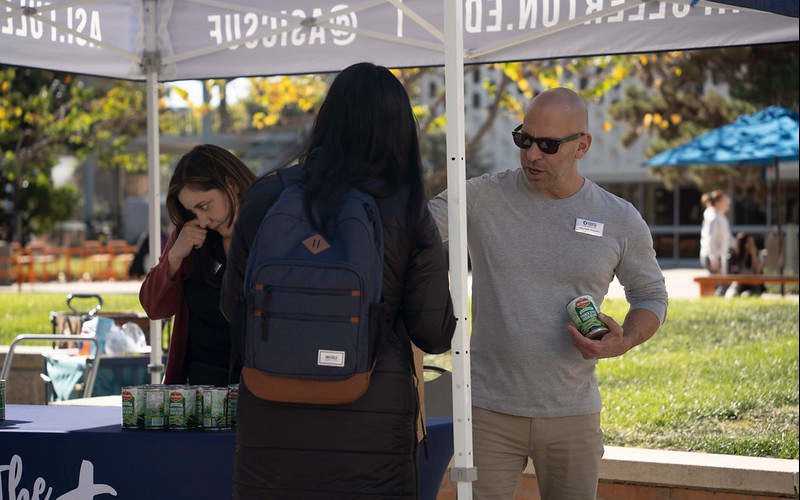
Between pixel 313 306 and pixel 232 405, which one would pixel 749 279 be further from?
pixel 313 306

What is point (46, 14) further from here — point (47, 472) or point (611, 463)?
point (611, 463)

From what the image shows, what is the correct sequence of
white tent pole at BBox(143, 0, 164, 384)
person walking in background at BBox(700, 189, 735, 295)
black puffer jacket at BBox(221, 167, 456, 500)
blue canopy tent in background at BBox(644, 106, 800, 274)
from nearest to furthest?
black puffer jacket at BBox(221, 167, 456, 500), white tent pole at BBox(143, 0, 164, 384), blue canopy tent in background at BBox(644, 106, 800, 274), person walking in background at BBox(700, 189, 735, 295)

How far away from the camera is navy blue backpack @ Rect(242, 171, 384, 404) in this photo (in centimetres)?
260

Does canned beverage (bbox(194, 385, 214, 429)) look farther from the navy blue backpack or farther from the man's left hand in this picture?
the man's left hand

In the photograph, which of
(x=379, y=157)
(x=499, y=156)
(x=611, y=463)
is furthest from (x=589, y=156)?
(x=379, y=157)

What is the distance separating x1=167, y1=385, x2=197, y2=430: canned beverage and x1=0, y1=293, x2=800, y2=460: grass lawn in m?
3.63

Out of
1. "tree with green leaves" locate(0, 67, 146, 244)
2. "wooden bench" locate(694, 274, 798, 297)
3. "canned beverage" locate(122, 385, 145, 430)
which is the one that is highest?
"tree with green leaves" locate(0, 67, 146, 244)

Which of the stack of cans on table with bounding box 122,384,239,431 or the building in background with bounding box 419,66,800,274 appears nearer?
the stack of cans on table with bounding box 122,384,239,431

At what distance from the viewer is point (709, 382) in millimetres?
8414

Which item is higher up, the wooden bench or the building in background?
the building in background

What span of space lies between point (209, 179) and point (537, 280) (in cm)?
129

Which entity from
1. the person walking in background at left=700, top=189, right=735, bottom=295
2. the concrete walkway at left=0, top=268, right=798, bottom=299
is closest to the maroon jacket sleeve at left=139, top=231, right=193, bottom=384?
the person walking in background at left=700, top=189, right=735, bottom=295

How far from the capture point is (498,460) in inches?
135

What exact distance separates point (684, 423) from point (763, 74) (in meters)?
13.0
